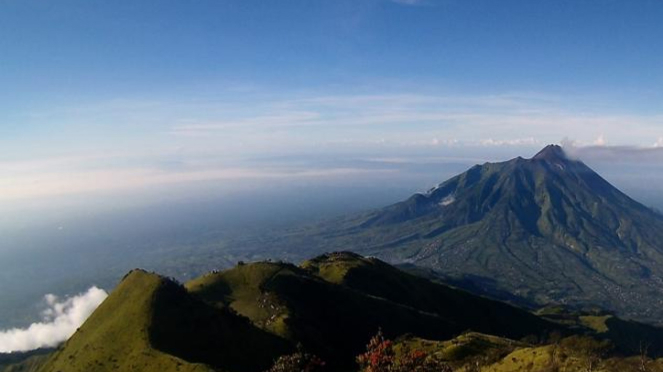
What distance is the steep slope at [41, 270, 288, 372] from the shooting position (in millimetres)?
117812

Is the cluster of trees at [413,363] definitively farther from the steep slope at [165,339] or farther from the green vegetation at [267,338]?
the steep slope at [165,339]

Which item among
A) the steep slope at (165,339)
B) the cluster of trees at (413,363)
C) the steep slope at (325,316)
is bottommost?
the steep slope at (325,316)

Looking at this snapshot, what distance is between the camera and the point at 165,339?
415 ft

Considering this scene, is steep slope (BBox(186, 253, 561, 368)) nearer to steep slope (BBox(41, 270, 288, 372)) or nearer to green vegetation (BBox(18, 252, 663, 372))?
green vegetation (BBox(18, 252, 663, 372))

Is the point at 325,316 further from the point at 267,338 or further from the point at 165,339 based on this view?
the point at 165,339

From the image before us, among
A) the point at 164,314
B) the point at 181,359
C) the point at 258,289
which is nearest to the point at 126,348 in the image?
the point at 164,314

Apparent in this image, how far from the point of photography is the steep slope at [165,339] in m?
118

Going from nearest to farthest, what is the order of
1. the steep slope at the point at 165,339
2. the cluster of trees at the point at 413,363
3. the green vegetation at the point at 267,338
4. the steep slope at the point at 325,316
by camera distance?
the cluster of trees at the point at 413,363
the green vegetation at the point at 267,338
the steep slope at the point at 165,339
the steep slope at the point at 325,316

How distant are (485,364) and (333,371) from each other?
38.4 m

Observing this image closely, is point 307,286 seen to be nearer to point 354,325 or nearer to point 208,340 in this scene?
point 354,325

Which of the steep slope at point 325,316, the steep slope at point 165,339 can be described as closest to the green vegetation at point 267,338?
the steep slope at point 165,339

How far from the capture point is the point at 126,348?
126 m

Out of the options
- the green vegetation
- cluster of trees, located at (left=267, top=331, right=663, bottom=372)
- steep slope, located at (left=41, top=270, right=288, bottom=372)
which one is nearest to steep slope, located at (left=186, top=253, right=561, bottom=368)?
the green vegetation

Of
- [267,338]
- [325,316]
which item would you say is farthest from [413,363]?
[325,316]
